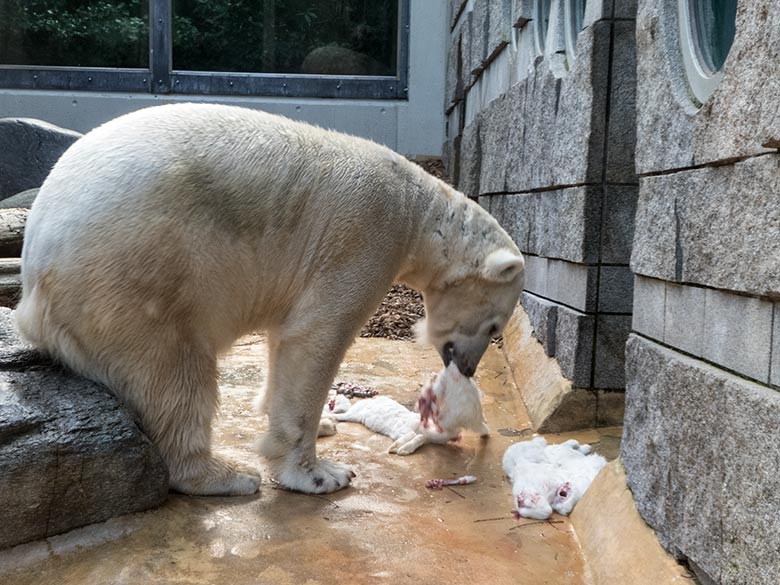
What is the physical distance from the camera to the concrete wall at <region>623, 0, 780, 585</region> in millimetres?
1823

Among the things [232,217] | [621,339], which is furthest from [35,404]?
[621,339]

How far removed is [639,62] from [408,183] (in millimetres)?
1190

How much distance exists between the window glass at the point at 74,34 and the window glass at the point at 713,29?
980 centimetres

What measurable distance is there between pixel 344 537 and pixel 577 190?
223 centimetres

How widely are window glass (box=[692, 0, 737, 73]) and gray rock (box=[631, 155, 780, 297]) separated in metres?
0.40

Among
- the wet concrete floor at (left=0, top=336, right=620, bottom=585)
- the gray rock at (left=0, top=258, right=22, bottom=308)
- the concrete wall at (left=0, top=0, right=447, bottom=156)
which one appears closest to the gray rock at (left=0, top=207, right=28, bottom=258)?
the gray rock at (left=0, top=258, right=22, bottom=308)

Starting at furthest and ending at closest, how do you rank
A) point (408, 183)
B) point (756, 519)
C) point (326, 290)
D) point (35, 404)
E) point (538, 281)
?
point (538, 281)
point (408, 183)
point (326, 290)
point (35, 404)
point (756, 519)

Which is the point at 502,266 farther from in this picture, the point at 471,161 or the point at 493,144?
the point at 471,161

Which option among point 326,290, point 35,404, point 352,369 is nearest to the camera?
point 35,404

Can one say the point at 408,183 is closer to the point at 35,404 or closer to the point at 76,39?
the point at 35,404

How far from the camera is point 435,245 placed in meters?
3.77

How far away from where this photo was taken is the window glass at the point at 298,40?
A: 35.9 ft

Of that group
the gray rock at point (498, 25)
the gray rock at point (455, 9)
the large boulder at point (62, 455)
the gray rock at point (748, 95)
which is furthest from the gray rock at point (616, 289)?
the gray rock at point (455, 9)

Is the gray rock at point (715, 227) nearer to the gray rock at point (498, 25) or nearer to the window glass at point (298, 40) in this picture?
the gray rock at point (498, 25)
